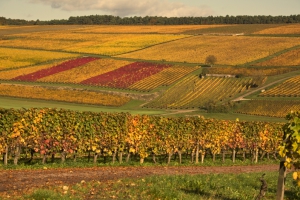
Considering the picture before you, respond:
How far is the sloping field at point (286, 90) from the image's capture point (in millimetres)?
98875

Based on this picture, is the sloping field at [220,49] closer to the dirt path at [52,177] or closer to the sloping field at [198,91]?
the sloping field at [198,91]

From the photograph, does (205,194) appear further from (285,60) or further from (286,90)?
(285,60)

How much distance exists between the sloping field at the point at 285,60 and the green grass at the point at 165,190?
104 meters

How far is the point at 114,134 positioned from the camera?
34500mm

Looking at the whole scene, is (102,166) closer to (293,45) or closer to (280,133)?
(280,133)

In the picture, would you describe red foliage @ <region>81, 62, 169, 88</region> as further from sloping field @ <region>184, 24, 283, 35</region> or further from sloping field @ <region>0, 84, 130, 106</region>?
sloping field @ <region>184, 24, 283, 35</region>

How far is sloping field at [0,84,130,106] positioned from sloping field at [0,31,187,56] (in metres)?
42.0

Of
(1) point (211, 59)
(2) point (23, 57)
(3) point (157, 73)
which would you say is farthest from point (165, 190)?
(2) point (23, 57)

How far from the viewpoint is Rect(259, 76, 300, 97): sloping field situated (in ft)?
324

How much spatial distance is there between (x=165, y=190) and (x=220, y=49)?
130622 millimetres

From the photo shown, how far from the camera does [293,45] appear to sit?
142500 mm

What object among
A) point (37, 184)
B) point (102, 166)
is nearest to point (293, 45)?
point (102, 166)

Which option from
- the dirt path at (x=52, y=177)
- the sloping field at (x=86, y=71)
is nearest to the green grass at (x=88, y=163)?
the dirt path at (x=52, y=177)

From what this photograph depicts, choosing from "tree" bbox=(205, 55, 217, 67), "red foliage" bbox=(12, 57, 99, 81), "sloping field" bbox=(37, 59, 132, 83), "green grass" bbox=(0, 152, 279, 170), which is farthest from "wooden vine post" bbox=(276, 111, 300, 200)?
"tree" bbox=(205, 55, 217, 67)
